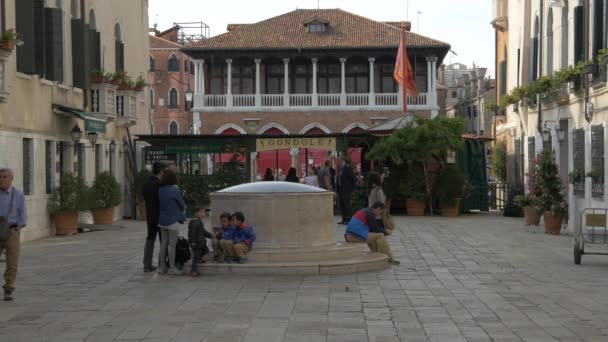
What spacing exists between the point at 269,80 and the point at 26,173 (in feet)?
131

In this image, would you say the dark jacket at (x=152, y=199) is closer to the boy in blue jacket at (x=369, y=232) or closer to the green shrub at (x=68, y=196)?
the boy in blue jacket at (x=369, y=232)

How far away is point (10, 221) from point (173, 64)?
8260 cm

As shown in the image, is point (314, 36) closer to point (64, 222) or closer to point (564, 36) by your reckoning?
point (564, 36)

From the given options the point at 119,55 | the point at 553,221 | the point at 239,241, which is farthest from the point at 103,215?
the point at 239,241

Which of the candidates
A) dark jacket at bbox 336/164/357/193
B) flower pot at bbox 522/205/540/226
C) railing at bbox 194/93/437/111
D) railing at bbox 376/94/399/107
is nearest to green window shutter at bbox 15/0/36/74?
dark jacket at bbox 336/164/357/193

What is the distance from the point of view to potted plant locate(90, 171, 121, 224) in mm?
27938

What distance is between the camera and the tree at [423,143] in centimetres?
3097

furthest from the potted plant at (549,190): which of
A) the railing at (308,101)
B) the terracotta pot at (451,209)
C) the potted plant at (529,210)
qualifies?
the railing at (308,101)

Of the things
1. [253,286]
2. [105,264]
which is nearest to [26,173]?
[105,264]

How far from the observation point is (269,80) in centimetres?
6225

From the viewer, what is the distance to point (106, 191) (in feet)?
92.2

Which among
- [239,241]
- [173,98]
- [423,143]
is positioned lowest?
[239,241]

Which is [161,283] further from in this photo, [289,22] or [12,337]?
[289,22]

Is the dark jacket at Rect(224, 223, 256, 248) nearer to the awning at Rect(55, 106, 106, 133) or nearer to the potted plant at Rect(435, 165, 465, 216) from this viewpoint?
the awning at Rect(55, 106, 106, 133)
